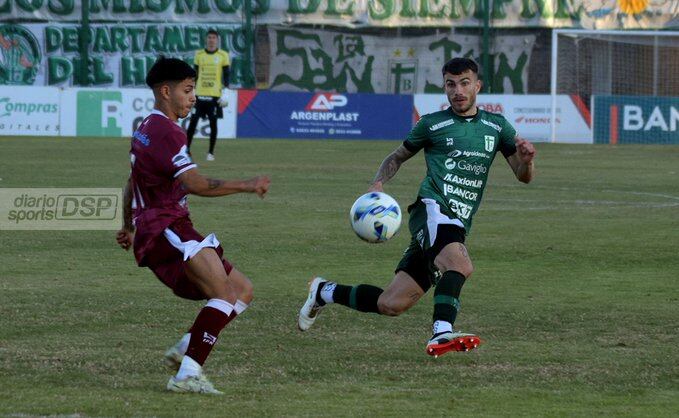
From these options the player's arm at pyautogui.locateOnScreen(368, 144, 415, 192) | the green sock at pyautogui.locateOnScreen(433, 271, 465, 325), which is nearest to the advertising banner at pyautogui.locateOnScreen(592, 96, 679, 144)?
the player's arm at pyautogui.locateOnScreen(368, 144, 415, 192)

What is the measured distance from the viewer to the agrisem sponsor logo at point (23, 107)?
35281 millimetres

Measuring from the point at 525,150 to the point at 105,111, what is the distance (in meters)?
28.6

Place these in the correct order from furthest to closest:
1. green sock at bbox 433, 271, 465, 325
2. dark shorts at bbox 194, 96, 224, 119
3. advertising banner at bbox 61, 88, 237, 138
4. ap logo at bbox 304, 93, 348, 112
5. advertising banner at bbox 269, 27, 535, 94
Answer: advertising banner at bbox 269, 27, 535, 94 < ap logo at bbox 304, 93, 348, 112 < advertising banner at bbox 61, 88, 237, 138 < dark shorts at bbox 194, 96, 224, 119 < green sock at bbox 433, 271, 465, 325

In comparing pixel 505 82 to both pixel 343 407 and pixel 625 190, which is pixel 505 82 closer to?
pixel 625 190

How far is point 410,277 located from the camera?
8547 mm

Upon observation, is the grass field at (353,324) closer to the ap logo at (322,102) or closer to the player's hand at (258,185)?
the player's hand at (258,185)

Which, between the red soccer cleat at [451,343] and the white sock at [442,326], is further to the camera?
the white sock at [442,326]

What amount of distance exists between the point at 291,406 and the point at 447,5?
4017cm

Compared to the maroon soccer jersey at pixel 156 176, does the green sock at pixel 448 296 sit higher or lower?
lower

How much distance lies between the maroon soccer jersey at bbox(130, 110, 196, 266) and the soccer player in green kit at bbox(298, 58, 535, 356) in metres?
1.78

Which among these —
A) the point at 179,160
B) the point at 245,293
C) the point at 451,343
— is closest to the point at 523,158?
the point at 451,343

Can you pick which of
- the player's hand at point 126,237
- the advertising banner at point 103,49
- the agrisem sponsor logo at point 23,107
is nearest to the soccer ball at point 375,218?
the player's hand at point 126,237

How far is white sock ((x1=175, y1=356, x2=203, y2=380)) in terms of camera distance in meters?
7.07

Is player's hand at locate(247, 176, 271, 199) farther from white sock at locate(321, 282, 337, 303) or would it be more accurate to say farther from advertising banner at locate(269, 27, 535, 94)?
advertising banner at locate(269, 27, 535, 94)
